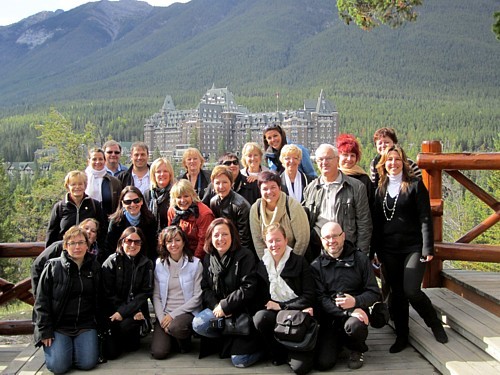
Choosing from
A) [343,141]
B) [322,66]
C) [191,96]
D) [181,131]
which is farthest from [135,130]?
[343,141]

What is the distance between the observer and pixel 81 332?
436 centimetres

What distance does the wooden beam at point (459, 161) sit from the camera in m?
5.09

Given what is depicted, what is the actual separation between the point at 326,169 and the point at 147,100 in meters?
138

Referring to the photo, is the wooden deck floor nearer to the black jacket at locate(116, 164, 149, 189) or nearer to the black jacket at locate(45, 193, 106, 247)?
the black jacket at locate(45, 193, 106, 247)

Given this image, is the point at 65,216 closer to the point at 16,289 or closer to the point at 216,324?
the point at 16,289

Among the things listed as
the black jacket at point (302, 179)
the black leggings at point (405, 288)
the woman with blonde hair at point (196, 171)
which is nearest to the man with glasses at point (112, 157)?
the woman with blonde hair at point (196, 171)

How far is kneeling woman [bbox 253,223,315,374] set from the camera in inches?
169

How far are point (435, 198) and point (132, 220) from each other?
2945 millimetres

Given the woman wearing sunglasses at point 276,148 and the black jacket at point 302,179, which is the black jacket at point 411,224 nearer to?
the black jacket at point 302,179

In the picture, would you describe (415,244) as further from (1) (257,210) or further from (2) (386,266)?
(1) (257,210)

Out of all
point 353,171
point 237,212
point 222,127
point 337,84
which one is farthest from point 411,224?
point 337,84

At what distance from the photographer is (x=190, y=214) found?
4742 mm

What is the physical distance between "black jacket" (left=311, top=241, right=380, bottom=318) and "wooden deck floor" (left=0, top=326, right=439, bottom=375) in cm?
43

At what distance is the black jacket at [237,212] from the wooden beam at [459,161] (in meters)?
1.85
